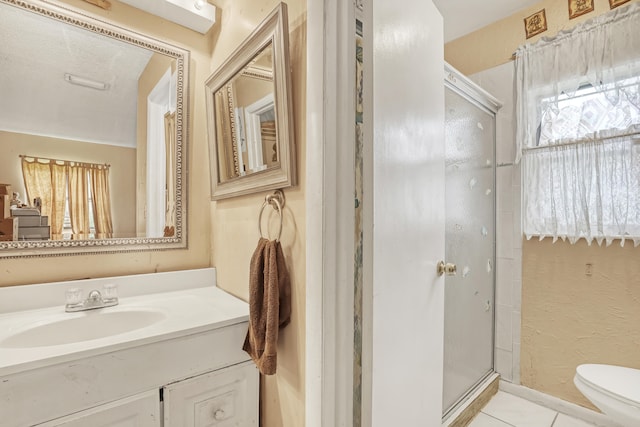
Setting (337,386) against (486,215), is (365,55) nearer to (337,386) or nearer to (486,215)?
(337,386)

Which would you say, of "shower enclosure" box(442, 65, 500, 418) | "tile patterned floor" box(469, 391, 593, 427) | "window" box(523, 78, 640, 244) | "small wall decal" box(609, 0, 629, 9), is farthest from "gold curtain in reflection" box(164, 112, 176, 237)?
"small wall decal" box(609, 0, 629, 9)

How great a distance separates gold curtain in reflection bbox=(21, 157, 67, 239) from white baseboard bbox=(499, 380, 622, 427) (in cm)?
249

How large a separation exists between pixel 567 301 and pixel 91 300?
2.30 meters

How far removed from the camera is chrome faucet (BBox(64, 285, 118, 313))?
1103 millimetres

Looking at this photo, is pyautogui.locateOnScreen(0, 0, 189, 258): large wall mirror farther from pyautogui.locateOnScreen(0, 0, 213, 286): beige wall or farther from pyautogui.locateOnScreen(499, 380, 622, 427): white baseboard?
pyautogui.locateOnScreen(499, 380, 622, 427): white baseboard

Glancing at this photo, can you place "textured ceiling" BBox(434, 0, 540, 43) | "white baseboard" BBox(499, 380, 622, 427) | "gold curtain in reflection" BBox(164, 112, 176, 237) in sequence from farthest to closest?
"textured ceiling" BBox(434, 0, 540, 43) → "white baseboard" BBox(499, 380, 622, 427) → "gold curtain in reflection" BBox(164, 112, 176, 237)

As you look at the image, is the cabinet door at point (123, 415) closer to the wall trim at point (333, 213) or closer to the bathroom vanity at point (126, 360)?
the bathroom vanity at point (126, 360)

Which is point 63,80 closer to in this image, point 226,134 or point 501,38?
point 226,134

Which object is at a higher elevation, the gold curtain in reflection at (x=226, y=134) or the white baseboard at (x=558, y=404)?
the gold curtain in reflection at (x=226, y=134)

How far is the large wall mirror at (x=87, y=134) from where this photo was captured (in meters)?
1.12

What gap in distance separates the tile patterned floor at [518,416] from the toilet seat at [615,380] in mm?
422

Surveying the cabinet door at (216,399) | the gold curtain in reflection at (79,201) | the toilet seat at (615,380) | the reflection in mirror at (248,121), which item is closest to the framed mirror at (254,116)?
the reflection in mirror at (248,121)

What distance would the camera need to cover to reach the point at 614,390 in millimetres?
1224

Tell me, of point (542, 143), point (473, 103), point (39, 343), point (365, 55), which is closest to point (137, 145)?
point (39, 343)
